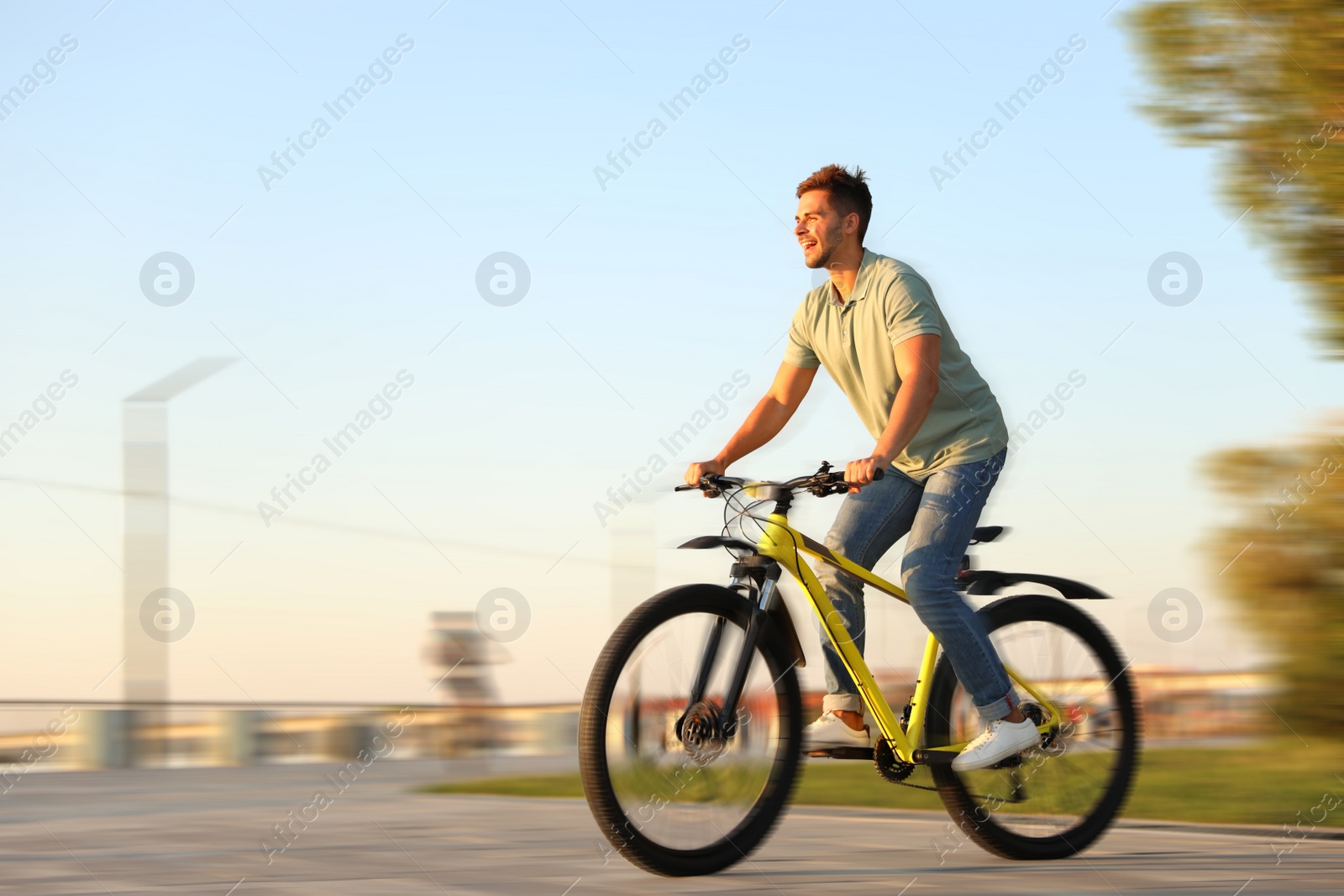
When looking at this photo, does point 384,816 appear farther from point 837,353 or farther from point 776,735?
point 837,353

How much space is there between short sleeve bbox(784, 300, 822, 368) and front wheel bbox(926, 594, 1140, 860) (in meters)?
1.08

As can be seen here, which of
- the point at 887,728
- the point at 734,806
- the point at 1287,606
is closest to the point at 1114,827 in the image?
the point at 1287,606

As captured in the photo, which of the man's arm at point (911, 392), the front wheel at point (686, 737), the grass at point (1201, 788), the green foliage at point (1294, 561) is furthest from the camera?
the grass at point (1201, 788)

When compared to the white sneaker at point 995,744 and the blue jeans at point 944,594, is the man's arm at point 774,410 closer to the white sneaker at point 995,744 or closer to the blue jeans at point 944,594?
the blue jeans at point 944,594

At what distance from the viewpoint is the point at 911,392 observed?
456cm

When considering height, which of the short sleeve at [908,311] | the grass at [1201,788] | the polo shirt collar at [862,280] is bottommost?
the grass at [1201,788]

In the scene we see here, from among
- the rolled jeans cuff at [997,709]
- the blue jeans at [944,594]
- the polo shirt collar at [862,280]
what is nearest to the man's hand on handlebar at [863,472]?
the blue jeans at [944,594]

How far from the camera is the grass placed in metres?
6.19

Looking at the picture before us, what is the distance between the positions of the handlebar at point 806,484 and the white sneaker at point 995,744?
0.95 m

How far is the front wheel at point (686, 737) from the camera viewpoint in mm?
4098

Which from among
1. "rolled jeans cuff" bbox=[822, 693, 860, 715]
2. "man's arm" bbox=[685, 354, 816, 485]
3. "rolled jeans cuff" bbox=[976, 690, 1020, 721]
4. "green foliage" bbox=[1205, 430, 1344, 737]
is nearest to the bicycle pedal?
"rolled jeans cuff" bbox=[822, 693, 860, 715]

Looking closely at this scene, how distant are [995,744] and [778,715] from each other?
745mm

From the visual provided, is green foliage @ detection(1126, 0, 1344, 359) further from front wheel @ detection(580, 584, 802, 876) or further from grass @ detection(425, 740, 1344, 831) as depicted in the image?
front wheel @ detection(580, 584, 802, 876)

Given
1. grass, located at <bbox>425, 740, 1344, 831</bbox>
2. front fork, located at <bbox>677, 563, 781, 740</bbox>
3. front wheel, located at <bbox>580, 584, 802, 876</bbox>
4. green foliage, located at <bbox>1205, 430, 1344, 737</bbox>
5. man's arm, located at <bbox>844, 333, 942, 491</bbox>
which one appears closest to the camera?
front wheel, located at <bbox>580, 584, 802, 876</bbox>
